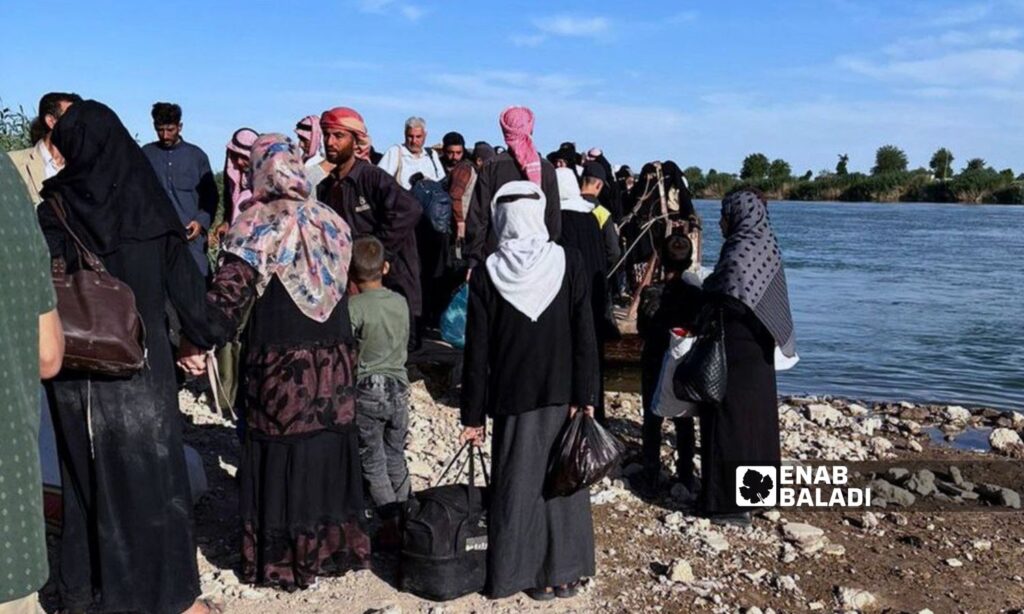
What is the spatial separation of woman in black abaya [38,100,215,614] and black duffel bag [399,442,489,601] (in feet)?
3.00

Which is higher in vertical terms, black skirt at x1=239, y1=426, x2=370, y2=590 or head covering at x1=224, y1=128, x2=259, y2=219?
head covering at x1=224, y1=128, x2=259, y2=219

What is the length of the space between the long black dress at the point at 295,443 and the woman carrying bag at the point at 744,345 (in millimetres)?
2009

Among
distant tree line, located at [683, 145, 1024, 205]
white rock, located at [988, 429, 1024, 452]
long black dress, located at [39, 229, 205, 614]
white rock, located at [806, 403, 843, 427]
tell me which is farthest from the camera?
distant tree line, located at [683, 145, 1024, 205]

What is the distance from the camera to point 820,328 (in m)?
17.0

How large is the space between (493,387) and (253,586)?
1.29 metres

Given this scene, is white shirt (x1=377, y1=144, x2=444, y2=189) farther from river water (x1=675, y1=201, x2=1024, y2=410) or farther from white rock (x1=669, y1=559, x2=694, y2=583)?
river water (x1=675, y1=201, x2=1024, y2=410)

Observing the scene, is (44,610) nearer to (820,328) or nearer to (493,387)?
(493,387)

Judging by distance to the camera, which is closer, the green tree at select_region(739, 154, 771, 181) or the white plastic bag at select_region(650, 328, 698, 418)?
the white plastic bag at select_region(650, 328, 698, 418)

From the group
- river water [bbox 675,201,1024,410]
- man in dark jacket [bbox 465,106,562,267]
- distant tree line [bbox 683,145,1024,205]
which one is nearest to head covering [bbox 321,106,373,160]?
man in dark jacket [bbox 465,106,562,267]

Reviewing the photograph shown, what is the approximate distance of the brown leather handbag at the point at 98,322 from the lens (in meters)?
3.16

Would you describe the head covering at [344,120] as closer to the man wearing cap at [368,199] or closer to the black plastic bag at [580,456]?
the man wearing cap at [368,199]

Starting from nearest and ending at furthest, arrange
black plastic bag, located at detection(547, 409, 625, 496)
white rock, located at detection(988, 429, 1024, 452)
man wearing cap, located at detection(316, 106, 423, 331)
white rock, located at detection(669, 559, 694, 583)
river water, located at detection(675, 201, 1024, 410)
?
black plastic bag, located at detection(547, 409, 625, 496) < white rock, located at detection(669, 559, 694, 583) < man wearing cap, located at detection(316, 106, 423, 331) < white rock, located at detection(988, 429, 1024, 452) < river water, located at detection(675, 201, 1024, 410)

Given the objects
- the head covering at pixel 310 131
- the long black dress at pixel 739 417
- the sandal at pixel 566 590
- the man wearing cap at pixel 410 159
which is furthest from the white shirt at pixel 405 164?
the sandal at pixel 566 590

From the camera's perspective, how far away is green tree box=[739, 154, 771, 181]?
93000 millimetres
